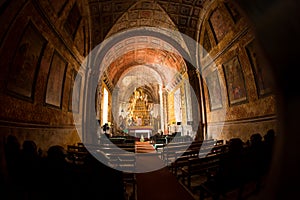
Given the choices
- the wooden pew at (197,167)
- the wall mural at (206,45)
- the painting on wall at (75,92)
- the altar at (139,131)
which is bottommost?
the altar at (139,131)

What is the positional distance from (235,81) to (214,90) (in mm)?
2134

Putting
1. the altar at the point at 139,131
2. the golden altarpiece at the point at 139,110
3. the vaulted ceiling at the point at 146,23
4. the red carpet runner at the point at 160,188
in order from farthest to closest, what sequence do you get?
the golden altarpiece at the point at 139,110
the altar at the point at 139,131
the vaulted ceiling at the point at 146,23
the red carpet runner at the point at 160,188

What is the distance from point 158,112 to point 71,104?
2133 cm

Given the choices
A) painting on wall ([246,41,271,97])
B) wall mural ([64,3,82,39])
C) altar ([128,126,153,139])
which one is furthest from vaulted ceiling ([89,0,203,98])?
altar ([128,126,153,139])

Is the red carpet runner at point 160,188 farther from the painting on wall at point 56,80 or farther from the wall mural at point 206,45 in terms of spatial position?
the wall mural at point 206,45

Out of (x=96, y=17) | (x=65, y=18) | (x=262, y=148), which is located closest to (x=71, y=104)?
(x=65, y=18)

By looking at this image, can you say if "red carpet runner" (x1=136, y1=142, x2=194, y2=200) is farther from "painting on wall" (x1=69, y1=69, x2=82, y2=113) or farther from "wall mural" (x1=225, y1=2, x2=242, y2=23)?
"wall mural" (x1=225, y1=2, x2=242, y2=23)

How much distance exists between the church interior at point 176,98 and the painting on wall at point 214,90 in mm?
69

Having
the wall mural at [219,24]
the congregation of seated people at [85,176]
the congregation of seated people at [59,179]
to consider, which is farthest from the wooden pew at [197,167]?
the wall mural at [219,24]

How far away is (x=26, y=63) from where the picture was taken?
508 centimetres

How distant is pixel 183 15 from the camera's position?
11.3 meters

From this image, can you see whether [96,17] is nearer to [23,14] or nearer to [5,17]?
[23,14]

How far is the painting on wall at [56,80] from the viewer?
255 inches

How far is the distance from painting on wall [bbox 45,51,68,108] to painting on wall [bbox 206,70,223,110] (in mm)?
8578
